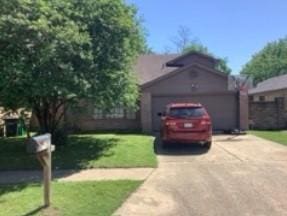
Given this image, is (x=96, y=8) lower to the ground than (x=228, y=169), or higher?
higher

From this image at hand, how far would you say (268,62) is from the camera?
82.0 meters

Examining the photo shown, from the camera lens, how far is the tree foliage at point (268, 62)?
80.2 meters

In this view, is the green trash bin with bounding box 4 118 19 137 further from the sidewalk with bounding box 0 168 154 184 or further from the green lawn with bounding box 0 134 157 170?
the sidewalk with bounding box 0 168 154 184

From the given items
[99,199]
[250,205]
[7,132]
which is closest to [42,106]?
[7,132]

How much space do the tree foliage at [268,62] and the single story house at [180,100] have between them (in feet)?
176

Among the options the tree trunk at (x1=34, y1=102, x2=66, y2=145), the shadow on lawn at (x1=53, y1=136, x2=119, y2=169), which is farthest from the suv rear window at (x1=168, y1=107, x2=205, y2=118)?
the tree trunk at (x1=34, y1=102, x2=66, y2=145)

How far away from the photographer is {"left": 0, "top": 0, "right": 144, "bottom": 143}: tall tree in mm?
12180

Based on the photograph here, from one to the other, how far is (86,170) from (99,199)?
12.0 feet

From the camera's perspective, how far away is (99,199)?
9.13 metres

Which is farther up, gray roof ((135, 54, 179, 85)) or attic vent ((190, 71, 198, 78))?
gray roof ((135, 54, 179, 85))

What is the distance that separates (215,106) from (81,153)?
40.5 feet

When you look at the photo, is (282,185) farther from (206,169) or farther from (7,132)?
(7,132)

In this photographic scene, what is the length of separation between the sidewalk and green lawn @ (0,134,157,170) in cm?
55

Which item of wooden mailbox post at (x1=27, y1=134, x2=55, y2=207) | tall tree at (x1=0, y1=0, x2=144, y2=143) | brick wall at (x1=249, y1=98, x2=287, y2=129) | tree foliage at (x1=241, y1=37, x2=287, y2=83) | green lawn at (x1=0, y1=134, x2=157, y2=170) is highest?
tree foliage at (x1=241, y1=37, x2=287, y2=83)
